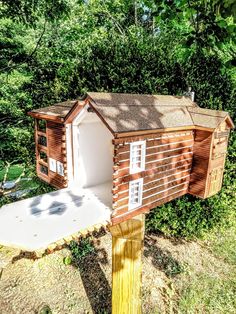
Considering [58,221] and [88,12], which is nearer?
[58,221]

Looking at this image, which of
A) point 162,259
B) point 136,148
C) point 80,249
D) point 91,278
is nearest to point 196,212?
point 162,259

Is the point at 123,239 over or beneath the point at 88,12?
beneath

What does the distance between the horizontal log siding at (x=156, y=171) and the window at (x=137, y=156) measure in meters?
0.09

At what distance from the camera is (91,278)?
9039 mm

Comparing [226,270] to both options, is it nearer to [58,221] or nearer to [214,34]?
[58,221]

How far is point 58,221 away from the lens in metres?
4.55

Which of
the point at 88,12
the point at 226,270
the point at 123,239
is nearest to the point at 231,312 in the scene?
the point at 226,270

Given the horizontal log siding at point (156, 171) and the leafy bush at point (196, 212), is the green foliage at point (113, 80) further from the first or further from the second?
the horizontal log siding at point (156, 171)

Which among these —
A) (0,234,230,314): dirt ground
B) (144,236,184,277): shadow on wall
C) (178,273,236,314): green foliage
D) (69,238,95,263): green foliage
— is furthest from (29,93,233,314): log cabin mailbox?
(69,238,95,263): green foliage

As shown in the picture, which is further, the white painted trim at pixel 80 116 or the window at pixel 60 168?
the window at pixel 60 168

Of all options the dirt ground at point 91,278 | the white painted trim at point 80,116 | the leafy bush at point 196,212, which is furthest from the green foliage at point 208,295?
the white painted trim at point 80,116

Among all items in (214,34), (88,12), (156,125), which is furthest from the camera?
(88,12)

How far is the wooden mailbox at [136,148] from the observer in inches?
185

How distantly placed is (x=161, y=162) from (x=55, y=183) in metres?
2.66
